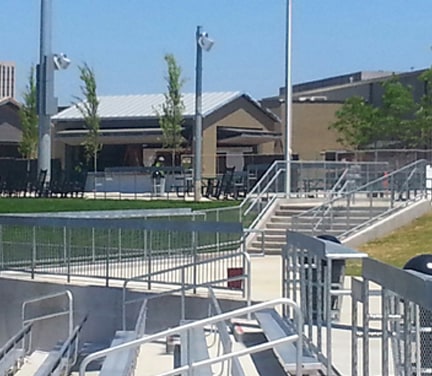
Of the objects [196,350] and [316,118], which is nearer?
[196,350]

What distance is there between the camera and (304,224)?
2809 cm

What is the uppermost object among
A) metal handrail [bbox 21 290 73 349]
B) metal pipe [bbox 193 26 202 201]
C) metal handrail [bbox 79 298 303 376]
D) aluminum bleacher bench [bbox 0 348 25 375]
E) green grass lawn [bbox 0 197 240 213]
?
metal pipe [bbox 193 26 202 201]

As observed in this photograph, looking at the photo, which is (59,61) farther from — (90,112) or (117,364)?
(117,364)

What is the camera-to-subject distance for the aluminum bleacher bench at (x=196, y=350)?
989 cm

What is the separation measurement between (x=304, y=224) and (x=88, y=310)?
36.8 feet

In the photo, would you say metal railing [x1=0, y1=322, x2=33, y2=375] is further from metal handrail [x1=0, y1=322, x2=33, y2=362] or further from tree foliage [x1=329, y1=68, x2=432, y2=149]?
tree foliage [x1=329, y1=68, x2=432, y2=149]

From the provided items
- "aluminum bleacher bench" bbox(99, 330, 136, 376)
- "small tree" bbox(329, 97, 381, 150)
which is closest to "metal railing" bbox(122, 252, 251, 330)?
"aluminum bleacher bench" bbox(99, 330, 136, 376)

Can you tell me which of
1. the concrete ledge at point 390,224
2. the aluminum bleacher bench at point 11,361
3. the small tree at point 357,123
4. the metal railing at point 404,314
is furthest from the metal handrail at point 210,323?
the small tree at point 357,123

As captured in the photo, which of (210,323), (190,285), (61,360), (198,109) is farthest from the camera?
(198,109)

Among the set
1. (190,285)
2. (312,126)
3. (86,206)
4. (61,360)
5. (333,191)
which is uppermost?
(312,126)

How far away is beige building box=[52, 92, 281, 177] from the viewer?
68.3 metres

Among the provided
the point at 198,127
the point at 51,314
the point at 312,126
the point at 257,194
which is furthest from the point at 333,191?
the point at 312,126

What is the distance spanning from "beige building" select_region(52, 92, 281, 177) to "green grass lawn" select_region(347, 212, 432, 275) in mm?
36772

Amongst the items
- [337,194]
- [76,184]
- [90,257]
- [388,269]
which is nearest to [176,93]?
[76,184]
